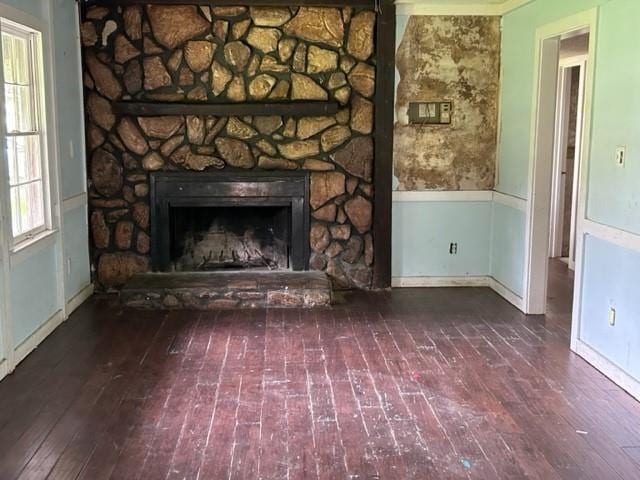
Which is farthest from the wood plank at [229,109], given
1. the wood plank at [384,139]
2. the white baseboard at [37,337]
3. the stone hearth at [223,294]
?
the white baseboard at [37,337]

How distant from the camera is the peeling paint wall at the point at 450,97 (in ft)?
18.7

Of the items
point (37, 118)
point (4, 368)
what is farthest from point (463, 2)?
point (4, 368)

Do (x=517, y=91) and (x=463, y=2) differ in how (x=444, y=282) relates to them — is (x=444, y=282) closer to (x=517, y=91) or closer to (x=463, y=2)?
(x=517, y=91)

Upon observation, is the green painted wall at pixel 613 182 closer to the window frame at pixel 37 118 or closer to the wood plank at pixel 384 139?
the wood plank at pixel 384 139

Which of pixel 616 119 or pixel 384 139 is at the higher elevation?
pixel 616 119

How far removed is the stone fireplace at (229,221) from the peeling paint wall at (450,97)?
39.5 inches

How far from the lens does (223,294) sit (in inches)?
209

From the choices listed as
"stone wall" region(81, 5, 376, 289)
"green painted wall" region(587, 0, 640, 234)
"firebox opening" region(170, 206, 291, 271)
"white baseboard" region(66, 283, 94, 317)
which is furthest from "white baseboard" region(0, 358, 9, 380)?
"green painted wall" region(587, 0, 640, 234)

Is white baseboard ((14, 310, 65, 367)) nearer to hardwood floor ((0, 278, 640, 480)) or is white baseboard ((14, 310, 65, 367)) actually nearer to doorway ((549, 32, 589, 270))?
hardwood floor ((0, 278, 640, 480))

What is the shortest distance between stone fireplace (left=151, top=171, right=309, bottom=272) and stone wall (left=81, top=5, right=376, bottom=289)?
4.1 inches

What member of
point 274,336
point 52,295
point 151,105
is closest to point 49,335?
point 52,295

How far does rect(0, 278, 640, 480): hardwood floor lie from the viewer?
287cm

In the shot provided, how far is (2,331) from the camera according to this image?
3.79 meters

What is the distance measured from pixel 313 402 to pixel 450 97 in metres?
3.35
